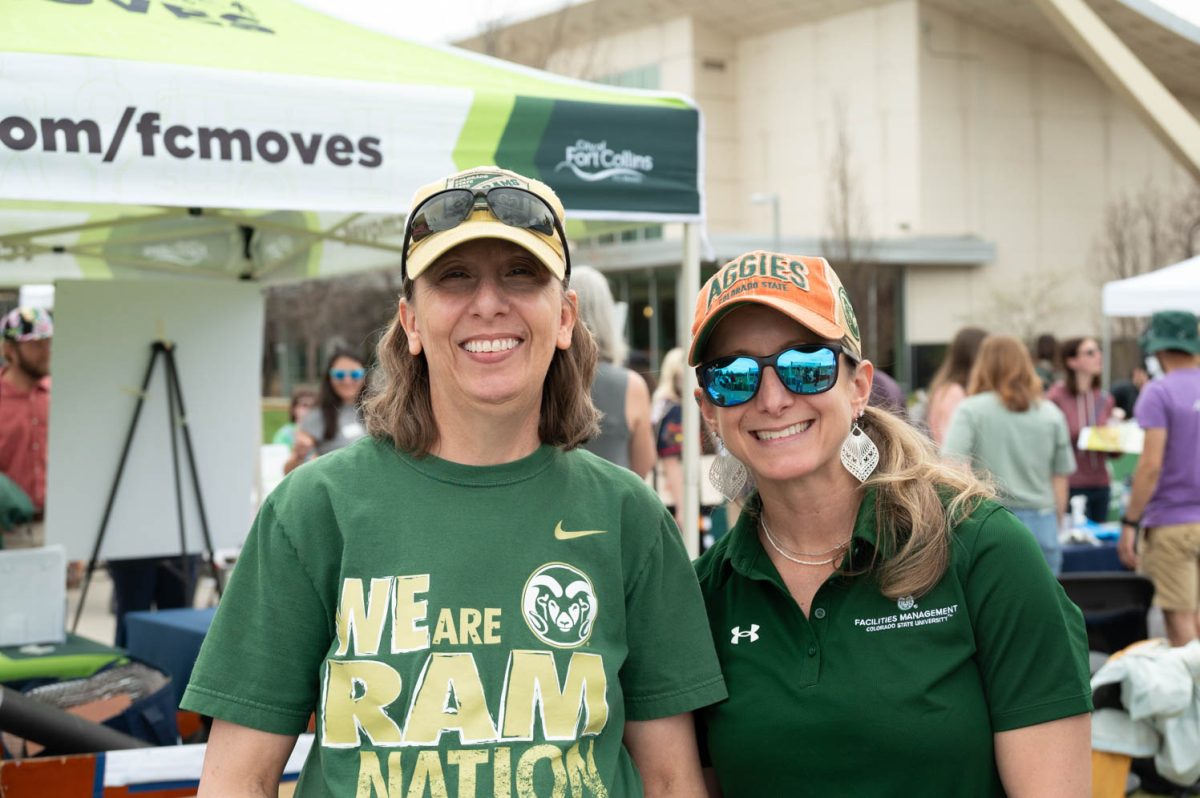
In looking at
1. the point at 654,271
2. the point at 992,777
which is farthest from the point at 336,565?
the point at 654,271

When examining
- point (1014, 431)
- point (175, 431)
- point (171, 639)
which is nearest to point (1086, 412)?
point (1014, 431)

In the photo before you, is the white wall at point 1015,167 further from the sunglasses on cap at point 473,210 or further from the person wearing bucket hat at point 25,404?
the sunglasses on cap at point 473,210

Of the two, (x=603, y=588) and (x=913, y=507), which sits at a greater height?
(x=913, y=507)

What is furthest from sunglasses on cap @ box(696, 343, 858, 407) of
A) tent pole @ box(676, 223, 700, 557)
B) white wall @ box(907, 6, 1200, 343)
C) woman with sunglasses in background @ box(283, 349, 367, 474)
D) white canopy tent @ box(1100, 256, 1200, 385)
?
white wall @ box(907, 6, 1200, 343)

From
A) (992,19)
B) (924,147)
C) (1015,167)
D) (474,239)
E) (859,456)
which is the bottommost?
(859,456)

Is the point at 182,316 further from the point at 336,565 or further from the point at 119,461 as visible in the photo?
the point at 336,565

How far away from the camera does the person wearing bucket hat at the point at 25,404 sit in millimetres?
6027

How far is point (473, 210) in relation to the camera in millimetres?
1751

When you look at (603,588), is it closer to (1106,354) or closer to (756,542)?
(756,542)

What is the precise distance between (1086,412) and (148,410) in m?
6.95

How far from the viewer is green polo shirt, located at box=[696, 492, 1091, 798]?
1813 mm

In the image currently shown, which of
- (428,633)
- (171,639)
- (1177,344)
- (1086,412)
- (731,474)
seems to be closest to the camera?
(428,633)

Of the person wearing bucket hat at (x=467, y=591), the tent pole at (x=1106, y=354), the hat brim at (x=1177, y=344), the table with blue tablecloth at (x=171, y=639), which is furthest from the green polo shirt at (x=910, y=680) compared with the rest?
the tent pole at (x=1106, y=354)

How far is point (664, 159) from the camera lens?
4082mm
